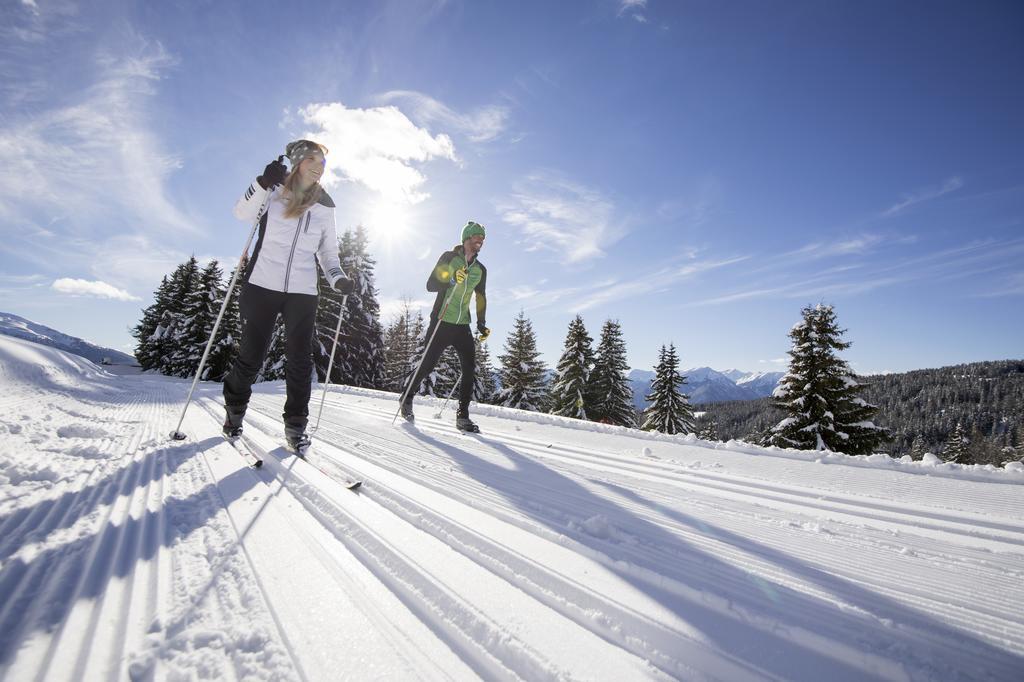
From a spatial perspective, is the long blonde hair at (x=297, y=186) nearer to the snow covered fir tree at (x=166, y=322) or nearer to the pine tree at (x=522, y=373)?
the pine tree at (x=522, y=373)

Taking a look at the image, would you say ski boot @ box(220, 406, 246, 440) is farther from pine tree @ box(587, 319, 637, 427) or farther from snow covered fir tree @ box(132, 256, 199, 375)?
snow covered fir tree @ box(132, 256, 199, 375)

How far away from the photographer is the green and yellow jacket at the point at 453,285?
530cm

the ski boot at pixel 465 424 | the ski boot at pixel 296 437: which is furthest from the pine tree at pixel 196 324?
the ski boot at pixel 296 437

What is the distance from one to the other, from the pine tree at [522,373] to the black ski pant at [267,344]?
2483 centimetres

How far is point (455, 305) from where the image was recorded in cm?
539

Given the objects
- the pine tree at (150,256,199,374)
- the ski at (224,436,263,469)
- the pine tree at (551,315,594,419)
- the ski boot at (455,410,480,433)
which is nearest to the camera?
the ski at (224,436,263,469)

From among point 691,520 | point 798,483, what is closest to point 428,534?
point 691,520

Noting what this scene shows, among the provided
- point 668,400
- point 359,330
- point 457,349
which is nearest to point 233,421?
point 457,349

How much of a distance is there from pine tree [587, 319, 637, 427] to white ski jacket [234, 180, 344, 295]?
2541cm

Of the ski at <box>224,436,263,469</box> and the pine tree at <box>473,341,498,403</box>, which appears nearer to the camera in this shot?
the ski at <box>224,436,263,469</box>

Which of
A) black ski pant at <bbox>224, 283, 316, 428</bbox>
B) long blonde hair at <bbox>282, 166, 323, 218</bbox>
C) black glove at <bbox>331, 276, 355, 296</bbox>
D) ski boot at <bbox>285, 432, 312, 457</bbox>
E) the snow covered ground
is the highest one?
long blonde hair at <bbox>282, 166, 323, 218</bbox>

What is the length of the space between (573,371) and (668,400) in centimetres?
779

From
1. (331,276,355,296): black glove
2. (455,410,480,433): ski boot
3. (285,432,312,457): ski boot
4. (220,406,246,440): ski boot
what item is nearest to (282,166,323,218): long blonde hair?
(331,276,355,296): black glove

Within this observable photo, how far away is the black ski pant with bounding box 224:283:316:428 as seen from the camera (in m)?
3.33
